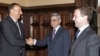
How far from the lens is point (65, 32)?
4.01 meters

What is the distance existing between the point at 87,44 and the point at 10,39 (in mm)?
1350

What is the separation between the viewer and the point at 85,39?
2773 mm

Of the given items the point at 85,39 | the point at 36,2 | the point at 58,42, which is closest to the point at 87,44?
the point at 85,39

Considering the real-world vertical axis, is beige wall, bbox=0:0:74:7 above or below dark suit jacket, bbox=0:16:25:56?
above

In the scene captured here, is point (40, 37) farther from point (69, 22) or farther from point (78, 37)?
point (78, 37)

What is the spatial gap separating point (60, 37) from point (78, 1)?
1.08 metres

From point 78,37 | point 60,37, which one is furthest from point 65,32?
point 78,37

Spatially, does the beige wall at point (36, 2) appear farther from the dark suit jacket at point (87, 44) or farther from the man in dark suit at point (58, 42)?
the dark suit jacket at point (87, 44)

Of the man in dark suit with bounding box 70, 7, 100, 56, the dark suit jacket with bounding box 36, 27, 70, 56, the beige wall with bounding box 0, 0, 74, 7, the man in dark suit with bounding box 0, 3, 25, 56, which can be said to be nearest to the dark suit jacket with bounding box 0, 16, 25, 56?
the man in dark suit with bounding box 0, 3, 25, 56

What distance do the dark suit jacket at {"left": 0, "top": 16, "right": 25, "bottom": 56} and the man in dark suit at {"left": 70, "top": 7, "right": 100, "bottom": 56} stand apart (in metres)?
1.13

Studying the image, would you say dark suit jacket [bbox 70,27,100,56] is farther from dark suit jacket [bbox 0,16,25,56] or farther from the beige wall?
the beige wall

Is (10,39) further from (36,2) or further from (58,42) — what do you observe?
(36,2)

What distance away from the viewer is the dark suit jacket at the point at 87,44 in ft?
8.83

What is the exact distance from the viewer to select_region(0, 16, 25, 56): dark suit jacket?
143 inches
